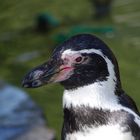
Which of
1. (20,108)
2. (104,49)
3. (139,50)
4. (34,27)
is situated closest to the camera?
(104,49)

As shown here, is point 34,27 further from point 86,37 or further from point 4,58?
point 86,37

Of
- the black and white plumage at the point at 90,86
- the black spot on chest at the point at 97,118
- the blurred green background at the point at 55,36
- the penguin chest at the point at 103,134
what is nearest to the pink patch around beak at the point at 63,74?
the black and white plumage at the point at 90,86

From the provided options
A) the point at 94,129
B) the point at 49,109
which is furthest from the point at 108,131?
the point at 49,109

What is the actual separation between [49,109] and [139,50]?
5.70 feet

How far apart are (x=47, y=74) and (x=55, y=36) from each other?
19.4 ft

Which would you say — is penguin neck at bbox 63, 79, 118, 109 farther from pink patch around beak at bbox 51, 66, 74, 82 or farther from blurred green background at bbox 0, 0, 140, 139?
blurred green background at bbox 0, 0, 140, 139

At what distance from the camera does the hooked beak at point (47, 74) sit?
399cm

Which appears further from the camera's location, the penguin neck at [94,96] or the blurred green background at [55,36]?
the blurred green background at [55,36]

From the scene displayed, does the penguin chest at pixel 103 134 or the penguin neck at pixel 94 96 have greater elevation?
the penguin neck at pixel 94 96

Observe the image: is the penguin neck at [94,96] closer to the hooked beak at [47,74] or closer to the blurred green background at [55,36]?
the hooked beak at [47,74]

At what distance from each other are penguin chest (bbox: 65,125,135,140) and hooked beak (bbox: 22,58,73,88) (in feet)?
1.01

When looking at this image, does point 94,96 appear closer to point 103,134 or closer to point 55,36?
point 103,134

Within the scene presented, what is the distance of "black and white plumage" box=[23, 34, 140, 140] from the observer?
3.96 meters

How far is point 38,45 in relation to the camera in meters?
9.73
